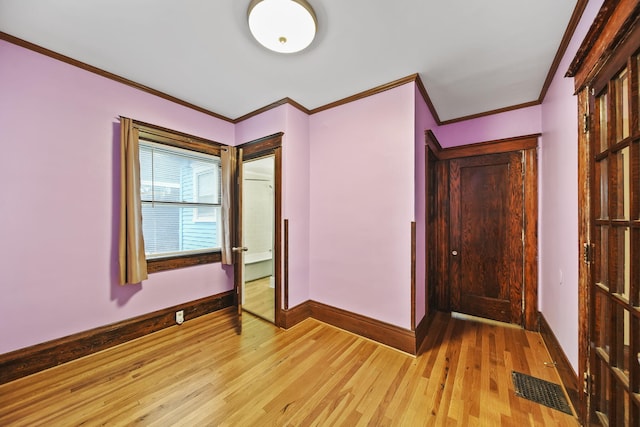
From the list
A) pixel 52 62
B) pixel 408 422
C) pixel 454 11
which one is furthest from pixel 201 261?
pixel 454 11

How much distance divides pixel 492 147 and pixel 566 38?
130cm

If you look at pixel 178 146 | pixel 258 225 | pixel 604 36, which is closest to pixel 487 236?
pixel 604 36

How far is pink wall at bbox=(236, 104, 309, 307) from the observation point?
9.20 feet

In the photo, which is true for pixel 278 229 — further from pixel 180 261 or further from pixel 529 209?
pixel 529 209

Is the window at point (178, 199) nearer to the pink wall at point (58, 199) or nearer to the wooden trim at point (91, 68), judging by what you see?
the pink wall at point (58, 199)

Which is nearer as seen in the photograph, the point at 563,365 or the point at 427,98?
the point at 563,365

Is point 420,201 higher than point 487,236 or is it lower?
higher

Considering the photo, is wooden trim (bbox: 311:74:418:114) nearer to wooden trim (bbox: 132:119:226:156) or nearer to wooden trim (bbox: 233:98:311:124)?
wooden trim (bbox: 233:98:311:124)

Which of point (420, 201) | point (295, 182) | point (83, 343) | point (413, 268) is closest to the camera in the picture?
point (83, 343)

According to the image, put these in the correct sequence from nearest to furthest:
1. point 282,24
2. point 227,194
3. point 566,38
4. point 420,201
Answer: point 282,24 → point 566,38 → point 420,201 → point 227,194

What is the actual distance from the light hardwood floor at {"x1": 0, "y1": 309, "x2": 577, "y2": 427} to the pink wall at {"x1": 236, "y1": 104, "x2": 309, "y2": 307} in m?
0.67

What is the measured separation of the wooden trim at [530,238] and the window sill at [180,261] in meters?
3.83

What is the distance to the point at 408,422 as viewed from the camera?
1.49 m

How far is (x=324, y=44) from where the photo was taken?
1862 mm
